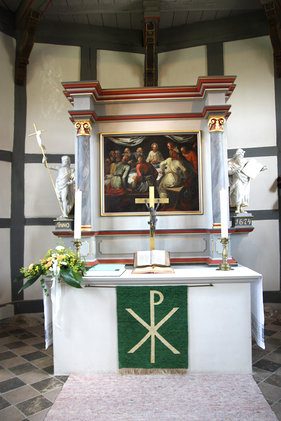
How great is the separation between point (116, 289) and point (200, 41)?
5230mm

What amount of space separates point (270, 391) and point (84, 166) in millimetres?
3225

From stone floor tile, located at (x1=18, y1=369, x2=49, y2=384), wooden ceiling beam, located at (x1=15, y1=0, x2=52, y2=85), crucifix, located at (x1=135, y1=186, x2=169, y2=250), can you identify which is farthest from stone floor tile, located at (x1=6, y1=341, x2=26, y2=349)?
wooden ceiling beam, located at (x1=15, y1=0, x2=52, y2=85)

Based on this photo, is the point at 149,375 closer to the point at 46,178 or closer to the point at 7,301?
the point at 7,301

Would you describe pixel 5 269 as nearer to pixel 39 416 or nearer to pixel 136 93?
pixel 39 416

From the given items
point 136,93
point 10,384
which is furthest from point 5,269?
point 136,93

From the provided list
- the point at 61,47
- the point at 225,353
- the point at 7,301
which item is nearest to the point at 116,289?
the point at 225,353

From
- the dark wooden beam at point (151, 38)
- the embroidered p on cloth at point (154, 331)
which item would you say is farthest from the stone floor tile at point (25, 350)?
the dark wooden beam at point (151, 38)

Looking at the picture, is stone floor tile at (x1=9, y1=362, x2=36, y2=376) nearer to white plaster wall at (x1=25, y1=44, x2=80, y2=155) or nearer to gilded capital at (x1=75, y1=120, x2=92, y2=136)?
gilded capital at (x1=75, y1=120, x2=92, y2=136)

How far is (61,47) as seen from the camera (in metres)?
6.07

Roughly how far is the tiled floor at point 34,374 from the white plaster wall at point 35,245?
2.68 ft

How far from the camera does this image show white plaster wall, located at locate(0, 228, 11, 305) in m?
5.33

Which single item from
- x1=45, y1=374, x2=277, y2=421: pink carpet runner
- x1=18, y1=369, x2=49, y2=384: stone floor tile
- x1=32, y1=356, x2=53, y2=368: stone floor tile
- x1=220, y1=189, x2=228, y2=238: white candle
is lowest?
x1=32, y1=356, x2=53, y2=368: stone floor tile

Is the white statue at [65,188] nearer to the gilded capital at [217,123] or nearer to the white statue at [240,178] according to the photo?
the gilded capital at [217,123]

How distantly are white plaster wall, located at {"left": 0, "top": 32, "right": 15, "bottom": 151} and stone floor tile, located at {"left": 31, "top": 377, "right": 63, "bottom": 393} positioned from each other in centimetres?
391
